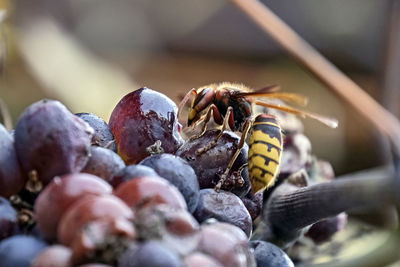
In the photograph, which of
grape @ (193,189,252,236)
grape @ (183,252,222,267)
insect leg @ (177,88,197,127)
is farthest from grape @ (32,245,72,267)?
insect leg @ (177,88,197,127)

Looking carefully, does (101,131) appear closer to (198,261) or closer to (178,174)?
(178,174)

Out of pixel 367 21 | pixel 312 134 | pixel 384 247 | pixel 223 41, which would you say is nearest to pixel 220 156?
pixel 384 247

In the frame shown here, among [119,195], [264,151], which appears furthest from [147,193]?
[264,151]

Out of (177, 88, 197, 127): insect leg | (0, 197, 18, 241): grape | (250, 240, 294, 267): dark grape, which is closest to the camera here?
(0, 197, 18, 241): grape

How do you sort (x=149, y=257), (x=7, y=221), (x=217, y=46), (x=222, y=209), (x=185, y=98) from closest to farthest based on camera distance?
(x=149, y=257) < (x=7, y=221) < (x=222, y=209) < (x=185, y=98) < (x=217, y=46)

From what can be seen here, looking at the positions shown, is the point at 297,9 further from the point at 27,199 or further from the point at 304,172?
the point at 27,199

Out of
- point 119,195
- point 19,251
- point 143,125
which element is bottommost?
point 19,251

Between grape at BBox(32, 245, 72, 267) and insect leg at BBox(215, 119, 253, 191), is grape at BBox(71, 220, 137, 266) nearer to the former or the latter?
grape at BBox(32, 245, 72, 267)
